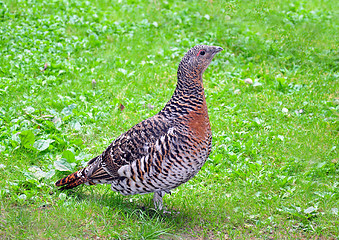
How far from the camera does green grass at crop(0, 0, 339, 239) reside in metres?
4.88

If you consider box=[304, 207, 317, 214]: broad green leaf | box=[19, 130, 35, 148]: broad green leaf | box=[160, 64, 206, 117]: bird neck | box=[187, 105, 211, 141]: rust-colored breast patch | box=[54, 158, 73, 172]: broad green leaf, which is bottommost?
box=[304, 207, 317, 214]: broad green leaf

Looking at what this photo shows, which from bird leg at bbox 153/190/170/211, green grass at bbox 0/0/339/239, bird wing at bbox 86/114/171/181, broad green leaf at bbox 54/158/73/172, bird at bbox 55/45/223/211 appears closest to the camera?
bird at bbox 55/45/223/211

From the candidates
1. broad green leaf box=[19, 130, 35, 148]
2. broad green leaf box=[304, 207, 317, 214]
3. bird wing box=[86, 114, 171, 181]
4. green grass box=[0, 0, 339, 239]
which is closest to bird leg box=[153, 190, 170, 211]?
green grass box=[0, 0, 339, 239]

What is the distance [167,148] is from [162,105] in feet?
9.60

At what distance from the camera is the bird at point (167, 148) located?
A: 4.53m

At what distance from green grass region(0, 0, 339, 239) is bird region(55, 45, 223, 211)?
373 mm

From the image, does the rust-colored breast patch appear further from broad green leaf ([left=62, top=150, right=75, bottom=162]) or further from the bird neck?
broad green leaf ([left=62, top=150, right=75, bottom=162])

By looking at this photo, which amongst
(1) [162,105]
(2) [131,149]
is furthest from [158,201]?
(1) [162,105]

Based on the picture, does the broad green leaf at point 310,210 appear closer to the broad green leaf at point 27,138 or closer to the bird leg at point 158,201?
the bird leg at point 158,201

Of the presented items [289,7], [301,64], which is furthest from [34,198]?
[289,7]

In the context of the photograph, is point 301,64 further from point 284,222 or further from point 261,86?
point 284,222

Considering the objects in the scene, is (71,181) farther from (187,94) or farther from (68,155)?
(187,94)

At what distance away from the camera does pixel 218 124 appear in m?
6.84

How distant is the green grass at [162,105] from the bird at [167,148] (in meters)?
0.37
